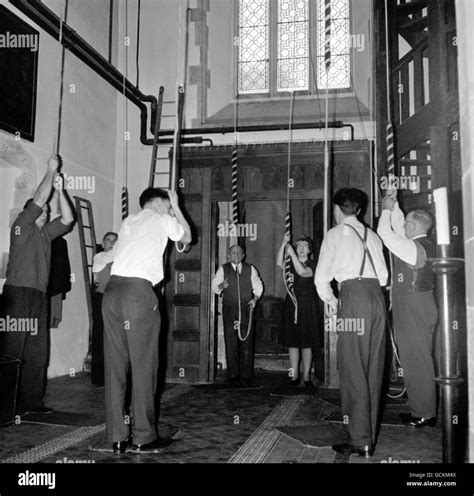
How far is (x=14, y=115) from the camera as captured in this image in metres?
5.53

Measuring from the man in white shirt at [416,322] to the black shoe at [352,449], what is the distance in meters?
0.96

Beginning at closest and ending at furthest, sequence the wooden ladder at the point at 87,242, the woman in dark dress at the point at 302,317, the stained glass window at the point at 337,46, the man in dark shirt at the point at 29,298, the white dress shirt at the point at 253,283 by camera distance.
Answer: the man in dark shirt at the point at 29,298 < the woman in dark dress at the point at 302,317 < the white dress shirt at the point at 253,283 < the wooden ladder at the point at 87,242 < the stained glass window at the point at 337,46

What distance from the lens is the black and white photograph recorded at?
329 cm

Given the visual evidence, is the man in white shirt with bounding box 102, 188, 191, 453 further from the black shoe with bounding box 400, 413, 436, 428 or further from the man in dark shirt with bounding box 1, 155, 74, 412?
the black shoe with bounding box 400, 413, 436, 428

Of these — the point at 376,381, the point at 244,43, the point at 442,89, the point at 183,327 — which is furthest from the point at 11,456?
the point at 244,43

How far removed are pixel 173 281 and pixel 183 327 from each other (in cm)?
60

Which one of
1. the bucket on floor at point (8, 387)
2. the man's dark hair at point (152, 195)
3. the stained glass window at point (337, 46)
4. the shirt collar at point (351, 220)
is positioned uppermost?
the stained glass window at point (337, 46)

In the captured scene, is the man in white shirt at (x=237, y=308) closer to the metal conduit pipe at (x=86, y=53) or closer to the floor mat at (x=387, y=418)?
the floor mat at (x=387, y=418)

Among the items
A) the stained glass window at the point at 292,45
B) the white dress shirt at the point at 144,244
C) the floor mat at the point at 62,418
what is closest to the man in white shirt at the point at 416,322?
the white dress shirt at the point at 144,244

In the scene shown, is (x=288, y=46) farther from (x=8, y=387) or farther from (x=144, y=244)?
(x=8, y=387)

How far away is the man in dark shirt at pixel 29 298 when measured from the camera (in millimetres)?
4352

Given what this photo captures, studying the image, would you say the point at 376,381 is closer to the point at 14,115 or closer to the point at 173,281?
the point at 173,281

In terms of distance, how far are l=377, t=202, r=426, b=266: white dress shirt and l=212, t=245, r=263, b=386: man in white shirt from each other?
252 centimetres

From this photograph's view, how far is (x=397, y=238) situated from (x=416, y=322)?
746 millimetres
